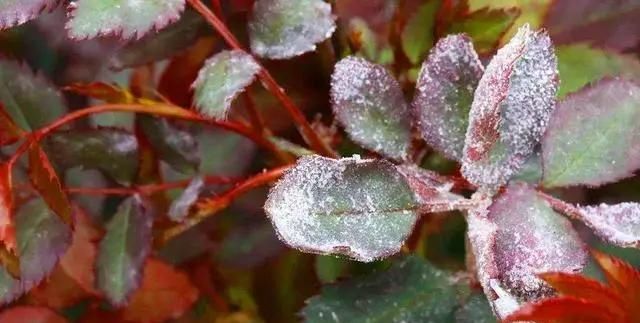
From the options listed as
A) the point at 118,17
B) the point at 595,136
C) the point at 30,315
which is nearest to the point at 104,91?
the point at 118,17

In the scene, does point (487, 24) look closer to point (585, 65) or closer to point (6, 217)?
point (585, 65)

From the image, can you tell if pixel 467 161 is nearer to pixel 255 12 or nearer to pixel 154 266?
pixel 255 12

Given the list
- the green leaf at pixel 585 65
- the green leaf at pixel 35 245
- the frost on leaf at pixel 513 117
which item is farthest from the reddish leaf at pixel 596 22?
the green leaf at pixel 35 245

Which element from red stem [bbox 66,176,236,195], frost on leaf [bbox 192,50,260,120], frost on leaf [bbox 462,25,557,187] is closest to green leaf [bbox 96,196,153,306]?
red stem [bbox 66,176,236,195]

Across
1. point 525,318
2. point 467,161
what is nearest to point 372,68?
point 467,161

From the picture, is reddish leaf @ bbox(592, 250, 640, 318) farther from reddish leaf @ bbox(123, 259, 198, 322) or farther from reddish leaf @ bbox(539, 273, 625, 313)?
reddish leaf @ bbox(123, 259, 198, 322)

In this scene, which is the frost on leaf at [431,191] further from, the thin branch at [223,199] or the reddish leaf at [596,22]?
the reddish leaf at [596,22]
